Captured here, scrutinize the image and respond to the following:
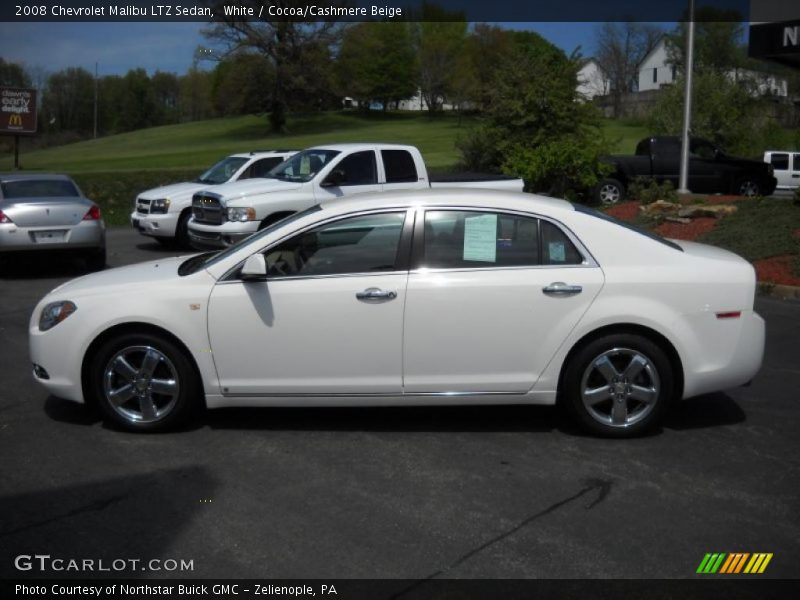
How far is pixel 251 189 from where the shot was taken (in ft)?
48.8

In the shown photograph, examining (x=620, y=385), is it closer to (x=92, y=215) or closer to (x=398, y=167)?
(x=398, y=167)

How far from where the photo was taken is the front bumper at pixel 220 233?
47.8 ft

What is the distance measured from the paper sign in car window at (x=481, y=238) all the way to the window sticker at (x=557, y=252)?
0.37 meters

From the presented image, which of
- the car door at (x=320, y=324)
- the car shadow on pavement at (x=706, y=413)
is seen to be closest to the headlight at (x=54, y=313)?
the car door at (x=320, y=324)

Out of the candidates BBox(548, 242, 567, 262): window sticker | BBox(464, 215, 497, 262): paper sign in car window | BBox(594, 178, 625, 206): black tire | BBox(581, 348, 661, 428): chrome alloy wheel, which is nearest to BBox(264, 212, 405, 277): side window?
BBox(464, 215, 497, 262): paper sign in car window

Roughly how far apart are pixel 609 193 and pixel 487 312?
17.1 meters

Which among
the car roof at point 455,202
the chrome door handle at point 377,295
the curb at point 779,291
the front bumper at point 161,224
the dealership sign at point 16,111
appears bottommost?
the curb at point 779,291

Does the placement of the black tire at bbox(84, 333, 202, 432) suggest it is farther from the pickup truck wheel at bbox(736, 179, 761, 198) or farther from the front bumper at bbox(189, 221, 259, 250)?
the pickup truck wheel at bbox(736, 179, 761, 198)

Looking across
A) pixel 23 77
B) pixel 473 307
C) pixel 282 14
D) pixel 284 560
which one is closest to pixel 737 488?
pixel 473 307

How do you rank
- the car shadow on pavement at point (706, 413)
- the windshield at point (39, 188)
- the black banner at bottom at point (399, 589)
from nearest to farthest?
the black banner at bottom at point (399, 589), the car shadow on pavement at point (706, 413), the windshield at point (39, 188)

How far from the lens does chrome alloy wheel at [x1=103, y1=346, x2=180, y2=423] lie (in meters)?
6.17

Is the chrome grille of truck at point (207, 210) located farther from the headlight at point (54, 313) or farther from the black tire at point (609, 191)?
the black tire at point (609, 191)

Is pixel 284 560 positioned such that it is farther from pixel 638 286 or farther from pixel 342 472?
pixel 638 286

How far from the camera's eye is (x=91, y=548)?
14.9 ft
